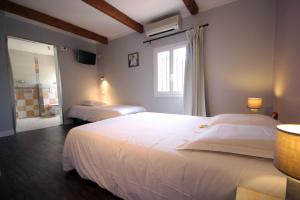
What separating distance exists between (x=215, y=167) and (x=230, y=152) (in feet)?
0.61

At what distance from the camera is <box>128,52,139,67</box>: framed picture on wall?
4269mm

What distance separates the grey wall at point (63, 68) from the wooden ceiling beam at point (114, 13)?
80.9 inches

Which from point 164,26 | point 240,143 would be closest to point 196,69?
point 164,26

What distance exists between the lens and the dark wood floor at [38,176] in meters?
1.48

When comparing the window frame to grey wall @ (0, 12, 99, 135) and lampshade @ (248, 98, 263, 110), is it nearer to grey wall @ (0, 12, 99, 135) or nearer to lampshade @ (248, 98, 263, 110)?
lampshade @ (248, 98, 263, 110)

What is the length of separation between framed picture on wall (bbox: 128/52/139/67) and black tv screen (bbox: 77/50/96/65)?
4.98ft

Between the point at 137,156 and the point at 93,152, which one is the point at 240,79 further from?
the point at 93,152

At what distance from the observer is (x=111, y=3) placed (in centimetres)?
306

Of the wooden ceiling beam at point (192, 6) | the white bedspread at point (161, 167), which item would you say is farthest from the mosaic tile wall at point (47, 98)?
the wooden ceiling beam at point (192, 6)

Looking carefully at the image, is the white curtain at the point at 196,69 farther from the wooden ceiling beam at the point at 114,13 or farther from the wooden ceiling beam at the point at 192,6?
the wooden ceiling beam at the point at 114,13

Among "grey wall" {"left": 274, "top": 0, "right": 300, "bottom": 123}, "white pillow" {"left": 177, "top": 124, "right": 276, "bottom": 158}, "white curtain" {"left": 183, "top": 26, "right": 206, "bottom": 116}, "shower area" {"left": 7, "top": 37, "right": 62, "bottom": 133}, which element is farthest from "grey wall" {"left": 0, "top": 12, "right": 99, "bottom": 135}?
"grey wall" {"left": 274, "top": 0, "right": 300, "bottom": 123}

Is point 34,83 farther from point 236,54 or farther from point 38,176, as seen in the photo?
point 236,54

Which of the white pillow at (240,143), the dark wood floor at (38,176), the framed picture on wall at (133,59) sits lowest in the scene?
the dark wood floor at (38,176)

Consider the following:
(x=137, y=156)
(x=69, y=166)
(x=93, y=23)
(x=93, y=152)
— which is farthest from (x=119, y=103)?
(x=137, y=156)
